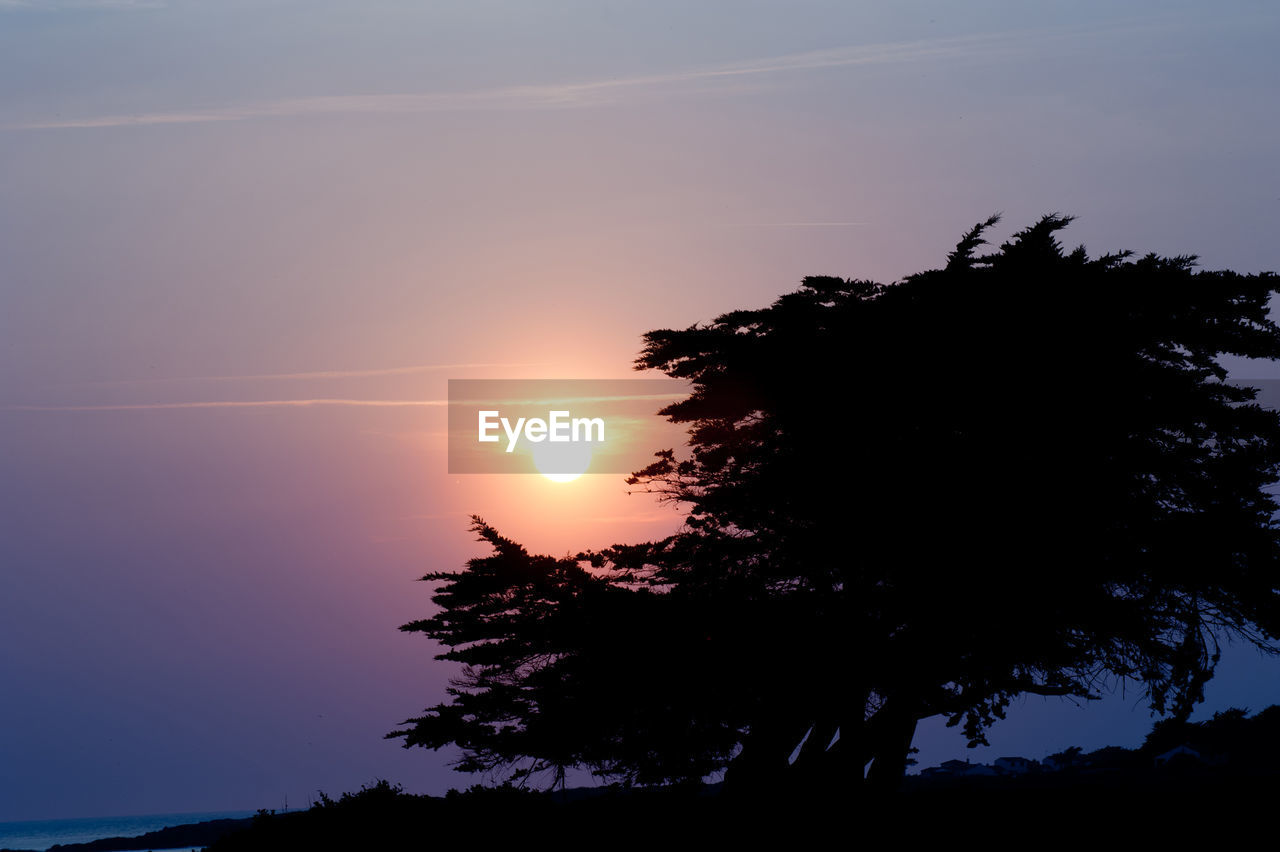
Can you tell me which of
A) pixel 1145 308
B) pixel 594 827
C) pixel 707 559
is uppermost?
pixel 1145 308

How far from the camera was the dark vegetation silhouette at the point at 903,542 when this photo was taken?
23.0 metres

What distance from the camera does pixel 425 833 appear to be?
22.2m

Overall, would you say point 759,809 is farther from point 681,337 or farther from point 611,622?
point 681,337

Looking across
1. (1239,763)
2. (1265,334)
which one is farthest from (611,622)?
(1239,763)

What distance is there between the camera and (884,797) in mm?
23719

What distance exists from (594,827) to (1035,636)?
8675 millimetres

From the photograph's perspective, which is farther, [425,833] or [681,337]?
[681,337]

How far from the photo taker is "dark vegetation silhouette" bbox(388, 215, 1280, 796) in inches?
905

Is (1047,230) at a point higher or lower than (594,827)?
higher

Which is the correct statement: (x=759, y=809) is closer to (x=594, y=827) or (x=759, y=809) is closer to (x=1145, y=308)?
(x=594, y=827)

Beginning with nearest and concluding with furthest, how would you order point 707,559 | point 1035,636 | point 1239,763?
1. point 1035,636
2. point 707,559
3. point 1239,763

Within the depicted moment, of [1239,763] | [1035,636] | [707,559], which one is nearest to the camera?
[1035,636]

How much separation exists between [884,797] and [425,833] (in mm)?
8332

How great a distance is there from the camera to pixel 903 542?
23.5 m
